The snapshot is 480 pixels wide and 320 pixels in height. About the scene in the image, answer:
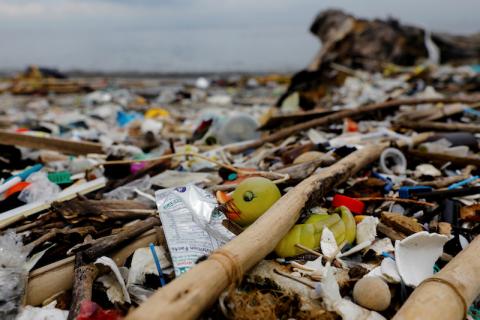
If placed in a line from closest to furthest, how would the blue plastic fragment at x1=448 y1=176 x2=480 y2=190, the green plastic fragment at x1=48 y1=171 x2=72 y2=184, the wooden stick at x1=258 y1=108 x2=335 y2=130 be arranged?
1. the blue plastic fragment at x1=448 y1=176 x2=480 y2=190
2. the green plastic fragment at x1=48 y1=171 x2=72 y2=184
3. the wooden stick at x1=258 y1=108 x2=335 y2=130

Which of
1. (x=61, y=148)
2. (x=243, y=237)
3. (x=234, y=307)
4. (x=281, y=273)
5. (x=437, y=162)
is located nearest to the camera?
(x=234, y=307)

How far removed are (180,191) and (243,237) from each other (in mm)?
970

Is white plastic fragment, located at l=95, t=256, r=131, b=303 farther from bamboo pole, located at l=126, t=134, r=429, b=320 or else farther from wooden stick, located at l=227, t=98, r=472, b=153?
wooden stick, located at l=227, t=98, r=472, b=153

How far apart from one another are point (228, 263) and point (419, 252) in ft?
3.96

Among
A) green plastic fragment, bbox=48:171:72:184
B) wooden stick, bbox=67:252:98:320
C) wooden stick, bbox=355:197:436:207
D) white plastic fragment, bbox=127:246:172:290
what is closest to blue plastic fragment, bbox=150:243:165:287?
white plastic fragment, bbox=127:246:172:290

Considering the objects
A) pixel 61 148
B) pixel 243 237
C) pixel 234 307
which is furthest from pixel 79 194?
pixel 234 307

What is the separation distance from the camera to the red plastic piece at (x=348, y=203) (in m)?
2.94

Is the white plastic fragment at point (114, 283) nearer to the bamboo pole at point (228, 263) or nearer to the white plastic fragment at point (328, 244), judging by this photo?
the bamboo pole at point (228, 263)

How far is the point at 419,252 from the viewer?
2266 millimetres

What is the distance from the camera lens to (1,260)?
2211 millimetres

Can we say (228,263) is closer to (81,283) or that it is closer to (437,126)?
(81,283)

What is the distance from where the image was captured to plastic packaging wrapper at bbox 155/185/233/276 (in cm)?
222

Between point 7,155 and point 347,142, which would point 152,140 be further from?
point 347,142

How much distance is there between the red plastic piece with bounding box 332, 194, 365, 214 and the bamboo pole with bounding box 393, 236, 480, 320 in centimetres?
99
